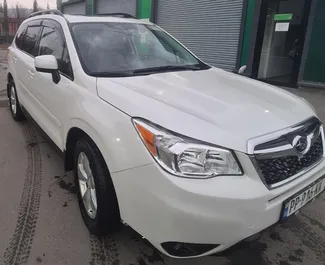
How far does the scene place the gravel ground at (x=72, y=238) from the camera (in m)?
2.15

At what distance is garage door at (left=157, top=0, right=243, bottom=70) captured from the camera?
30.1 feet

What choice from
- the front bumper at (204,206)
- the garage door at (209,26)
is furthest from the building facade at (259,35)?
the front bumper at (204,206)

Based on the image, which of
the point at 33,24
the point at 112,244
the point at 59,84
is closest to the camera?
the point at 112,244

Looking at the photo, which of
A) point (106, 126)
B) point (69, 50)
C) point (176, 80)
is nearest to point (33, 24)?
point (69, 50)

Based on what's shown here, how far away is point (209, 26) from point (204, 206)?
926 cm

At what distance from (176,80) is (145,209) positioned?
1197mm

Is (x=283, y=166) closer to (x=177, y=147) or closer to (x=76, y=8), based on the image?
(x=177, y=147)

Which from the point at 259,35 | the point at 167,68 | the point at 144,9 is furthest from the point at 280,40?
the point at 167,68

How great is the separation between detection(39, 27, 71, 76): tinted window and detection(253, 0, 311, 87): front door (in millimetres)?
6405

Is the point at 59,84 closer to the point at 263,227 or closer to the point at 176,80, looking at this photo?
the point at 176,80

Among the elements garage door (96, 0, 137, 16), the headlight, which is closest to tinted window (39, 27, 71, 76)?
the headlight

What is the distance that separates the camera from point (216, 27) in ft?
31.7

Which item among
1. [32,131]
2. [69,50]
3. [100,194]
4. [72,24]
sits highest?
[72,24]

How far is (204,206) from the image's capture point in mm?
1571
